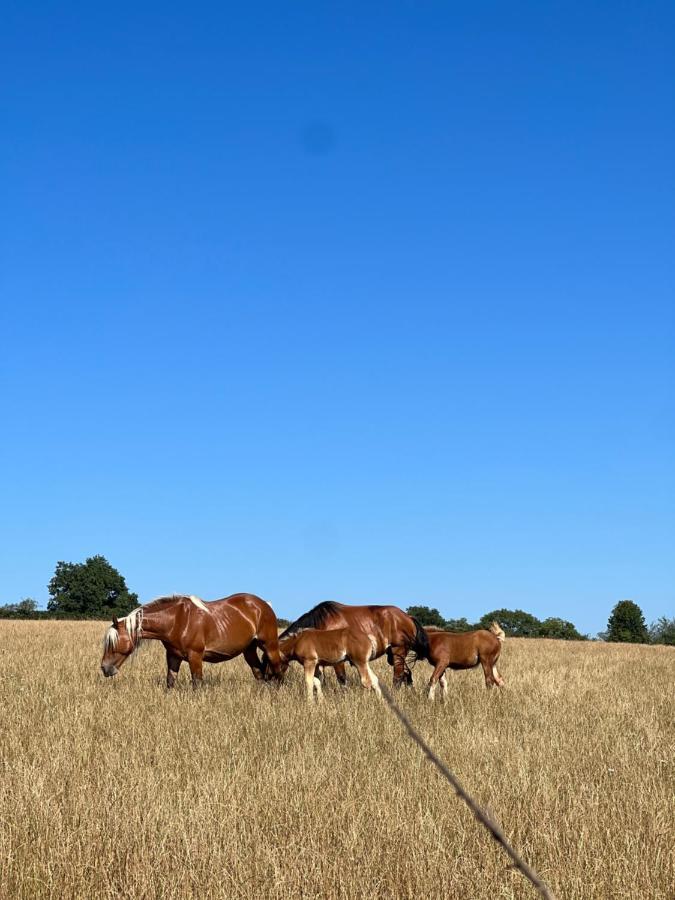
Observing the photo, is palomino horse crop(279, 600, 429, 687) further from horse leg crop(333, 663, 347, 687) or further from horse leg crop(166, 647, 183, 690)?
horse leg crop(166, 647, 183, 690)

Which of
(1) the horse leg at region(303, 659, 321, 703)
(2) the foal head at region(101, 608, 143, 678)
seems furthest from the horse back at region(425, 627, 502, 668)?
(2) the foal head at region(101, 608, 143, 678)

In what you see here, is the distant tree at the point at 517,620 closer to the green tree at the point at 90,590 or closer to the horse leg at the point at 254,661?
the green tree at the point at 90,590

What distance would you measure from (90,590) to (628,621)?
1854 inches

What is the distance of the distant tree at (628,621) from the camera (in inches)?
2574

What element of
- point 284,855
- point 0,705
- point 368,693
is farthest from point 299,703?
point 284,855

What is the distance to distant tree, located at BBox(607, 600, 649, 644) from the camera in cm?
6538

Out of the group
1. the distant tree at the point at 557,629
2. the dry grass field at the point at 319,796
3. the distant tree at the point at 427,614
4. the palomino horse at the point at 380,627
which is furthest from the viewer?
the distant tree at the point at 557,629

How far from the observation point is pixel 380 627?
13.6 metres

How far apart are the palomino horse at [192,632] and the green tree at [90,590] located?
215 feet

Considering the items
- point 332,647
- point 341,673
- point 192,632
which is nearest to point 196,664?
point 192,632

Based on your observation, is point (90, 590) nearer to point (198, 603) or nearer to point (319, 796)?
point (198, 603)

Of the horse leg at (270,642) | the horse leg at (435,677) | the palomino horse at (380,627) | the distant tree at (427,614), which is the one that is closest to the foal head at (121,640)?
the horse leg at (270,642)

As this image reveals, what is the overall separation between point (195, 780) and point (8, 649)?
1472cm

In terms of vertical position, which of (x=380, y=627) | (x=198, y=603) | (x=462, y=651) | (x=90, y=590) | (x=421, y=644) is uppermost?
(x=90, y=590)
